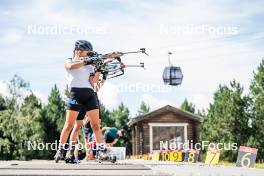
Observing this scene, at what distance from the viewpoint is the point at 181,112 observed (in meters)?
39.6

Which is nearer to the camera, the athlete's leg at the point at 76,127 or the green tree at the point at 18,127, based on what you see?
the athlete's leg at the point at 76,127

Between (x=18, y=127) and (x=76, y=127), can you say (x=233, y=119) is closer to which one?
(x=18, y=127)

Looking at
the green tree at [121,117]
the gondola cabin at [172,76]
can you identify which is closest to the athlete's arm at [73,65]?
the gondola cabin at [172,76]

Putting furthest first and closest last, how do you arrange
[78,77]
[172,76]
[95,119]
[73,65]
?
[172,76] → [95,119] → [78,77] → [73,65]

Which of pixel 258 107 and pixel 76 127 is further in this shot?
pixel 258 107

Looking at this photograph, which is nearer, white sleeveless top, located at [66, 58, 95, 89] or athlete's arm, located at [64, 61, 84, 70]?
athlete's arm, located at [64, 61, 84, 70]

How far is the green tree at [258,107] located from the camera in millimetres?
48156

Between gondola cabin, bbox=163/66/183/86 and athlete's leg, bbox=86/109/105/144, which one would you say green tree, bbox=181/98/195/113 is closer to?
gondola cabin, bbox=163/66/183/86

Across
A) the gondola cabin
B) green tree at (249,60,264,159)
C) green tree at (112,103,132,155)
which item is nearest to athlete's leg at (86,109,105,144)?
the gondola cabin

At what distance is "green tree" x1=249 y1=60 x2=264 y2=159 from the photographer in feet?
158

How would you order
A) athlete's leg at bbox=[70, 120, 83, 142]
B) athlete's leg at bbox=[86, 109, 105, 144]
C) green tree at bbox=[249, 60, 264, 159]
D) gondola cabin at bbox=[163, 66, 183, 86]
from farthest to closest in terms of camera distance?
1. green tree at bbox=[249, 60, 264, 159]
2. gondola cabin at bbox=[163, 66, 183, 86]
3. athlete's leg at bbox=[70, 120, 83, 142]
4. athlete's leg at bbox=[86, 109, 105, 144]

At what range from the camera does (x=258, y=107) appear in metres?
48.8

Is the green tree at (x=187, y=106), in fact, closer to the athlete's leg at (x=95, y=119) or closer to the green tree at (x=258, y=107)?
the green tree at (x=258, y=107)

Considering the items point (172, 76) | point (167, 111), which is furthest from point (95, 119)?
point (167, 111)
